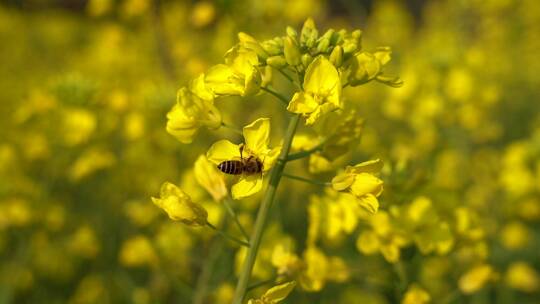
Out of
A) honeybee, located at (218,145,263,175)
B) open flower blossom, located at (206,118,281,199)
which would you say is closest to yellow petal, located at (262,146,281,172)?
open flower blossom, located at (206,118,281,199)

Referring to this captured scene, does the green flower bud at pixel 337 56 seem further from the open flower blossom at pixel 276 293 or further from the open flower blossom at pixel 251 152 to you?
the open flower blossom at pixel 276 293

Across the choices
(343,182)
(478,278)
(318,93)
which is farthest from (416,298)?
(318,93)

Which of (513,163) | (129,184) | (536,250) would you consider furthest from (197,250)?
(536,250)

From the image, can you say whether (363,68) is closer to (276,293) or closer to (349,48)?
(349,48)

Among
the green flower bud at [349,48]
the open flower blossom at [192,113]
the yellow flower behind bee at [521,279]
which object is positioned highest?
the yellow flower behind bee at [521,279]

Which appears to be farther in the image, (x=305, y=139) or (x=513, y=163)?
(x=513, y=163)

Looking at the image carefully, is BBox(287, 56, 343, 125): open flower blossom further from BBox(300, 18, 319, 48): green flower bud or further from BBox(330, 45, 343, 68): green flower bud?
BBox(300, 18, 319, 48): green flower bud

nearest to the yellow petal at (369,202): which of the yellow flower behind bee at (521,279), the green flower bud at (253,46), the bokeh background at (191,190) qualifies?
the green flower bud at (253,46)

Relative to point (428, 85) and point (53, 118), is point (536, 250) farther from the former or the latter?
point (53, 118)
